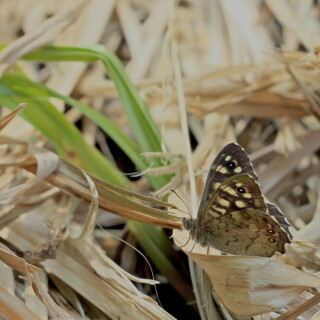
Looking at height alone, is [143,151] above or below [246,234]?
above

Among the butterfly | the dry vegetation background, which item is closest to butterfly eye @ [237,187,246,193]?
the butterfly

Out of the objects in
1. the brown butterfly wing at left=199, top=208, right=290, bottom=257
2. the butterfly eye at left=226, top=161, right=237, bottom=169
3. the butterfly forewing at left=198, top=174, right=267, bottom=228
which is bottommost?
the brown butterfly wing at left=199, top=208, right=290, bottom=257

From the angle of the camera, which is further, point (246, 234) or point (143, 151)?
point (143, 151)

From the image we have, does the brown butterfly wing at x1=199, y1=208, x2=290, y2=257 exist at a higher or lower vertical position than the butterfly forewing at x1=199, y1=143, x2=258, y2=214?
lower

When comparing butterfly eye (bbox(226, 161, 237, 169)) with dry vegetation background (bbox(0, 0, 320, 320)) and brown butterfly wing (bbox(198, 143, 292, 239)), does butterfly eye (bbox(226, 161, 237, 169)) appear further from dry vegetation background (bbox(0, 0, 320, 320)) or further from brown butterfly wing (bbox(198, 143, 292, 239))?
dry vegetation background (bbox(0, 0, 320, 320))

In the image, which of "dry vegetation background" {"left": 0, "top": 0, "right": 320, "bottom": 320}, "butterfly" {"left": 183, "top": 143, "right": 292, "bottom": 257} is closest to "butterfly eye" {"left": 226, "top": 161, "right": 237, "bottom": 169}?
"butterfly" {"left": 183, "top": 143, "right": 292, "bottom": 257}

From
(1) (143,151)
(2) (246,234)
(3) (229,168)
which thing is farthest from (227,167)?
(1) (143,151)

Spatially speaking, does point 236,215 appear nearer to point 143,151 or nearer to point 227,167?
point 227,167

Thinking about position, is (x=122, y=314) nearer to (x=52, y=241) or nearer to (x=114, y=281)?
(x=114, y=281)
